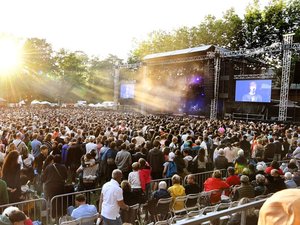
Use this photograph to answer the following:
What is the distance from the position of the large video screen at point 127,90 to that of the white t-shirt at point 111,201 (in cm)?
4001

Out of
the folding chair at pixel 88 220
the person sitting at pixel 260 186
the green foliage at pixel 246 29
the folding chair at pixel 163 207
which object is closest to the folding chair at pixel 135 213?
the folding chair at pixel 163 207

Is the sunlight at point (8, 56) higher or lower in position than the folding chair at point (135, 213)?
higher

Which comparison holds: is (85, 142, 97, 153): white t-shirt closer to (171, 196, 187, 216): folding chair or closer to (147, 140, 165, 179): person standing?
(147, 140, 165, 179): person standing

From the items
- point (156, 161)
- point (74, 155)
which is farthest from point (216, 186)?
point (74, 155)

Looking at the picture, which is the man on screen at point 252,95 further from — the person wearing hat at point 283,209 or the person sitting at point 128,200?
the person wearing hat at point 283,209

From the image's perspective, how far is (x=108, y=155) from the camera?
8312mm

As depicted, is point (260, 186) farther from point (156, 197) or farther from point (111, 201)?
point (111, 201)

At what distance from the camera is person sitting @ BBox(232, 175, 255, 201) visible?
19.6 ft

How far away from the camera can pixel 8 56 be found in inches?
1943

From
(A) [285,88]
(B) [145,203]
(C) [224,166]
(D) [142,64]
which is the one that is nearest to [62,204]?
(B) [145,203]

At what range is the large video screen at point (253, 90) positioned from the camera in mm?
27859

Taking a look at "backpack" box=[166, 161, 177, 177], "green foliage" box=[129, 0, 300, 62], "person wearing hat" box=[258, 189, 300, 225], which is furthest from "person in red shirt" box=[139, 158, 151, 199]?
"green foliage" box=[129, 0, 300, 62]

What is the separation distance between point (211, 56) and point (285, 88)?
871 centimetres

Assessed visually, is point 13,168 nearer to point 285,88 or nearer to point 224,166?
point 224,166
